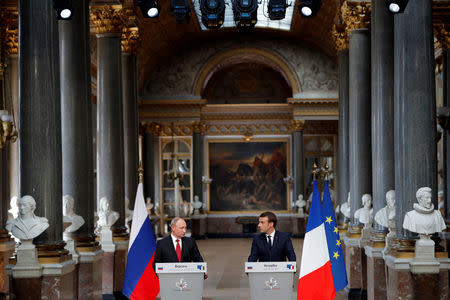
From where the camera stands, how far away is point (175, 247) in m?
7.68

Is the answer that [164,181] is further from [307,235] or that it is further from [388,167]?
[307,235]

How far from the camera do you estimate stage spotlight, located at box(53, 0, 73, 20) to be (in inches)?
341

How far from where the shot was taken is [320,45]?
29391mm

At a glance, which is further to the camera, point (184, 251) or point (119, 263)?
point (119, 263)

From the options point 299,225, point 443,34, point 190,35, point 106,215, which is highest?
point 190,35

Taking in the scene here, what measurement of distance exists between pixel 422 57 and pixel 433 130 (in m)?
0.99

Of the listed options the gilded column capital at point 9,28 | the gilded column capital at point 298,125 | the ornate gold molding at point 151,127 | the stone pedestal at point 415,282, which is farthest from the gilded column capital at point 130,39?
the gilded column capital at point 298,125

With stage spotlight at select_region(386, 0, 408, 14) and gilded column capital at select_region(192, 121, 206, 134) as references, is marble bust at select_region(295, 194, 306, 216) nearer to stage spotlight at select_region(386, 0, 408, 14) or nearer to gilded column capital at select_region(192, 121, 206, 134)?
gilded column capital at select_region(192, 121, 206, 134)

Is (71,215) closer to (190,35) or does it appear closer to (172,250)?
(172,250)

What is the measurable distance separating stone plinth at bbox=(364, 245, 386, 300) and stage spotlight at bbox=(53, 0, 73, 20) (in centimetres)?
613

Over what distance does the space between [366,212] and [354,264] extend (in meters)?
1.27

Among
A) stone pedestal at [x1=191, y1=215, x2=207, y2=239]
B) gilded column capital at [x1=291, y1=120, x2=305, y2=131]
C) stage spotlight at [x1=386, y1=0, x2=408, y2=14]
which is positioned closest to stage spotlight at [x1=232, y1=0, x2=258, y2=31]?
stage spotlight at [x1=386, y1=0, x2=408, y2=14]

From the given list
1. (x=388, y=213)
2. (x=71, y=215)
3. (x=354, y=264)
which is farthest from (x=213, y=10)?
(x=354, y=264)

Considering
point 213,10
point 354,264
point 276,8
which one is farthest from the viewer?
point 354,264
